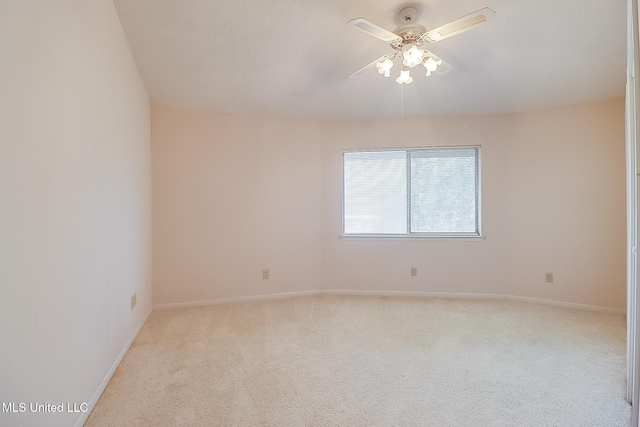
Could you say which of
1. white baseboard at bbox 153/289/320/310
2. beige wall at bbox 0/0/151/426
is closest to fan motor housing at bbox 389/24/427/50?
beige wall at bbox 0/0/151/426

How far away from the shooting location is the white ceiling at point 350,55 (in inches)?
88.4

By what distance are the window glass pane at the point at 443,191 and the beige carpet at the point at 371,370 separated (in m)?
1.11

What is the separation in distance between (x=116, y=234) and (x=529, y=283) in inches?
167

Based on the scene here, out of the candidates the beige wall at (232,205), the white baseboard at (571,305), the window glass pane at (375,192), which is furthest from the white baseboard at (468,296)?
the window glass pane at (375,192)

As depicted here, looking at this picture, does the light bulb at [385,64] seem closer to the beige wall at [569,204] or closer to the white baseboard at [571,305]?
the beige wall at [569,204]

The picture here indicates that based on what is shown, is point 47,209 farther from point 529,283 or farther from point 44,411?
point 529,283

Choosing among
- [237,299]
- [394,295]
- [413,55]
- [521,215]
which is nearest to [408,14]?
[413,55]

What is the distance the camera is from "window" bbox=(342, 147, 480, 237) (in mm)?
3906

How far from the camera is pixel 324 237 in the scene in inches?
158

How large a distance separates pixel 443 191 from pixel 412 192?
0.38m

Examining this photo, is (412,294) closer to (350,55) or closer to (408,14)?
(350,55)

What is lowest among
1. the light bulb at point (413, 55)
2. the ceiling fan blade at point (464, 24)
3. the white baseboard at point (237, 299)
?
the white baseboard at point (237, 299)

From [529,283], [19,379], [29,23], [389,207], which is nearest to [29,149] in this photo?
[29,23]

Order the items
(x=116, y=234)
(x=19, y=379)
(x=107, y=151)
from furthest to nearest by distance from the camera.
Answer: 1. (x=116, y=234)
2. (x=107, y=151)
3. (x=19, y=379)
